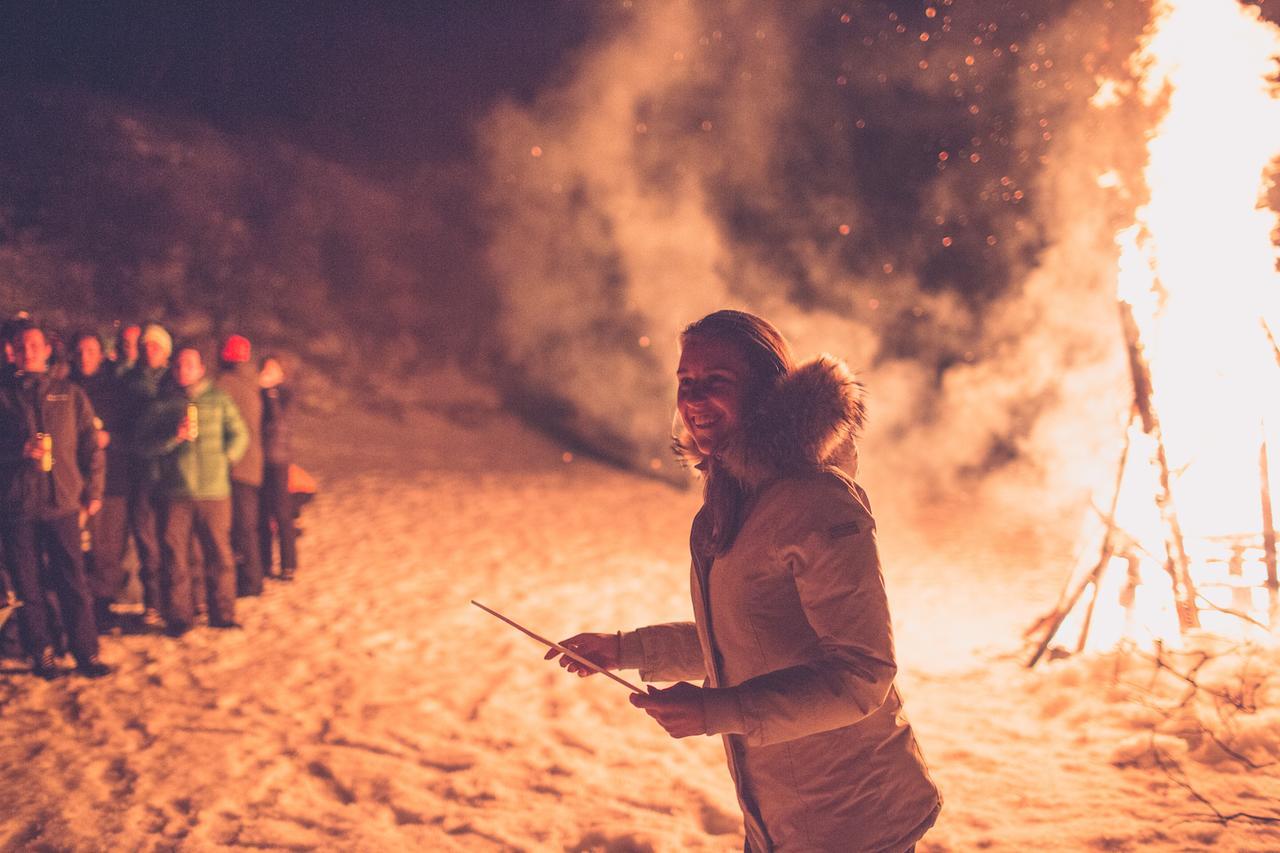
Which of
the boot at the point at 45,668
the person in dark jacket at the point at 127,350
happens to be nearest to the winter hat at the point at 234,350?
the person in dark jacket at the point at 127,350

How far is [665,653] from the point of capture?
6.13 feet

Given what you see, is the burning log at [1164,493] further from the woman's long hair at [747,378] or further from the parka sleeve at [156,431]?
the parka sleeve at [156,431]

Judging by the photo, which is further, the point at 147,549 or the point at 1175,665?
the point at 147,549

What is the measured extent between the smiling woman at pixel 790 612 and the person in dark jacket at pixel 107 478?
17.8 feet

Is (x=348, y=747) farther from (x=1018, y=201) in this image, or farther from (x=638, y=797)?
(x=1018, y=201)

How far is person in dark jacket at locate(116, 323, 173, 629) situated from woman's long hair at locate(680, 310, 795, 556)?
5.11 meters

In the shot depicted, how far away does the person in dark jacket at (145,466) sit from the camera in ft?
18.0

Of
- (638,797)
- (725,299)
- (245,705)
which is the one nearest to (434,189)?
(725,299)

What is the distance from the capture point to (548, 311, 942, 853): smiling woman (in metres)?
1.43

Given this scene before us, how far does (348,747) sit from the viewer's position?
4031 millimetres

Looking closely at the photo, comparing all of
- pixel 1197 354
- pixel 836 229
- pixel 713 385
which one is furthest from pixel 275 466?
pixel 836 229

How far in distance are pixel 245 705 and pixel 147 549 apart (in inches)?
72.7

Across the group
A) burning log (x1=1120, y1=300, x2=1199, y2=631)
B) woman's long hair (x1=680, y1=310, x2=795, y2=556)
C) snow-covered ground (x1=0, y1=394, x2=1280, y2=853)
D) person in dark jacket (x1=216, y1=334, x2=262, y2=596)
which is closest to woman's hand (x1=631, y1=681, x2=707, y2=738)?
woman's long hair (x1=680, y1=310, x2=795, y2=556)

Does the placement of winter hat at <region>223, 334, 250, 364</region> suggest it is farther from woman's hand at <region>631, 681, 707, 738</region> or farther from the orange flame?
the orange flame
